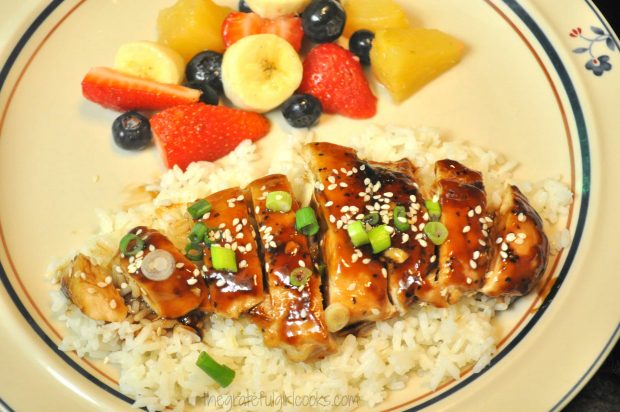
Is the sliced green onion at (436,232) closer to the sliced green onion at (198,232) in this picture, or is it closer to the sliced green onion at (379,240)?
the sliced green onion at (379,240)

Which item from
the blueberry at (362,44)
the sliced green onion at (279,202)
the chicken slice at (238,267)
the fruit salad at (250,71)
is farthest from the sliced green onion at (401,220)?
the blueberry at (362,44)

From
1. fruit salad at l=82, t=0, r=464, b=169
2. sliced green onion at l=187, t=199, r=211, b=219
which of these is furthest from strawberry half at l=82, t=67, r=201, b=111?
sliced green onion at l=187, t=199, r=211, b=219

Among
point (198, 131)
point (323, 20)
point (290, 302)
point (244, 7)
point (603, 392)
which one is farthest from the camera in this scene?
point (244, 7)

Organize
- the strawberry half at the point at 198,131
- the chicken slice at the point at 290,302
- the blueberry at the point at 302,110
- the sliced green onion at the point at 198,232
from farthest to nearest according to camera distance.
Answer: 1. the blueberry at the point at 302,110
2. the strawberry half at the point at 198,131
3. the sliced green onion at the point at 198,232
4. the chicken slice at the point at 290,302

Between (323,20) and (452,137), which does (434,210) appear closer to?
(452,137)

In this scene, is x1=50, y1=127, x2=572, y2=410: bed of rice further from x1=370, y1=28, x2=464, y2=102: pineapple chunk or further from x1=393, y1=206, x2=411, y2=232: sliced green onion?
x1=370, y1=28, x2=464, y2=102: pineapple chunk

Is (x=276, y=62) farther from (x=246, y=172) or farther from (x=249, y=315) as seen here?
(x=249, y=315)

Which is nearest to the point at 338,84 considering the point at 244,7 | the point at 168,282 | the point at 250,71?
the point at 250,71
